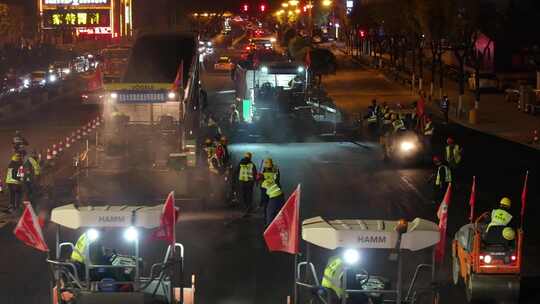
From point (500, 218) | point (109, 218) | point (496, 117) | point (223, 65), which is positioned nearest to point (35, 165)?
point (109, 218)

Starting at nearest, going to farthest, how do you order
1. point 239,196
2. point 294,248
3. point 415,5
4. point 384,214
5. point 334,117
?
point 294,248
point 384,214
point 239,196
point 334,117
point 415,5

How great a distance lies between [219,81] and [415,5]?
16.5m

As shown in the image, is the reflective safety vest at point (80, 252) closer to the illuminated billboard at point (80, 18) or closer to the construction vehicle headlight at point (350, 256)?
the construction vehicle headlight at point (350, 256)

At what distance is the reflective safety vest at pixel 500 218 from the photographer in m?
13.5

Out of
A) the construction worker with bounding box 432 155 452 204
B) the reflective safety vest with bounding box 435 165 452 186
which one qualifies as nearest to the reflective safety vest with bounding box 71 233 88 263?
the construction worker with bounding box 432 155 452 204

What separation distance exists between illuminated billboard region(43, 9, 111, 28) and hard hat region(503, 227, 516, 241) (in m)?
91.8

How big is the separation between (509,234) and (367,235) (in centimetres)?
409

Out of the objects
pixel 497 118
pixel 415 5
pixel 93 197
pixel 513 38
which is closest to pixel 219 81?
pixel 415 5

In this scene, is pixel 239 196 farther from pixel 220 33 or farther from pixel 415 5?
pixel 220 33

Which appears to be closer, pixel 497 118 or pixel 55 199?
pixel 55 199

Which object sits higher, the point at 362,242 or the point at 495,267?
the point at 362,242

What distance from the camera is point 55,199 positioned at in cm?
2342

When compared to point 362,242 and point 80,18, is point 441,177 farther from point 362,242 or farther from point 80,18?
point 80,18

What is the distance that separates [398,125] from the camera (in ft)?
100
